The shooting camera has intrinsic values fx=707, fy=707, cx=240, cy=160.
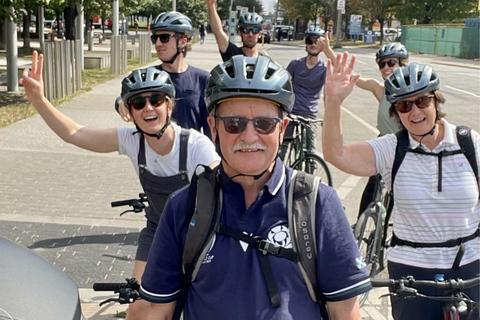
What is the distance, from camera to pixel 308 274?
2.16 meters

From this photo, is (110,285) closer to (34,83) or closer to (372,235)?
(34,83)

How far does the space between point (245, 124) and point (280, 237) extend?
39 centimetres

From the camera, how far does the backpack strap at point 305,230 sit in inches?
84.5

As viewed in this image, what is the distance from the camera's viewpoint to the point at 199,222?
2191 millimetres

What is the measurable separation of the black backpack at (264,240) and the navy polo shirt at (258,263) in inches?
0.8

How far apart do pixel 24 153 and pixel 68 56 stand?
763 centimetres

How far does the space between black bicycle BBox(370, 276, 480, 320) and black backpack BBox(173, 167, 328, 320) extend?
0.75 meters

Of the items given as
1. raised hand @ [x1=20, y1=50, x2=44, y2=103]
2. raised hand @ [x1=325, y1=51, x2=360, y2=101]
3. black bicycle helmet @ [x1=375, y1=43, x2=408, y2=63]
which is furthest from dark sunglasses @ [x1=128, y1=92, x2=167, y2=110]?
black bicycle helmet @ [x1=375, y1=43, x2=408, y2=63]

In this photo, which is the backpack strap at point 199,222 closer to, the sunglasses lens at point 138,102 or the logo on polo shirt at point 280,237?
the logo on polo shirt at point 280,237

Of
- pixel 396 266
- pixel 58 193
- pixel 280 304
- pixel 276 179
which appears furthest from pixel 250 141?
pixel 58 193

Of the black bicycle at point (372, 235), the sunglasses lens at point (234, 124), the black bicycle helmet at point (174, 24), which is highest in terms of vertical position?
the black bicycle helmet at point (174, 24)

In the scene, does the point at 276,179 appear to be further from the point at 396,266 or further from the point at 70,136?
the point at 70,136

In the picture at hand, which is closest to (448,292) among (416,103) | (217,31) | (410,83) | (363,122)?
(416,103)

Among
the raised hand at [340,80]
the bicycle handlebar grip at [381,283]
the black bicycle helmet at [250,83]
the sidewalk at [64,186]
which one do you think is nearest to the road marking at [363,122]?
the sidewalk at [64,186]
